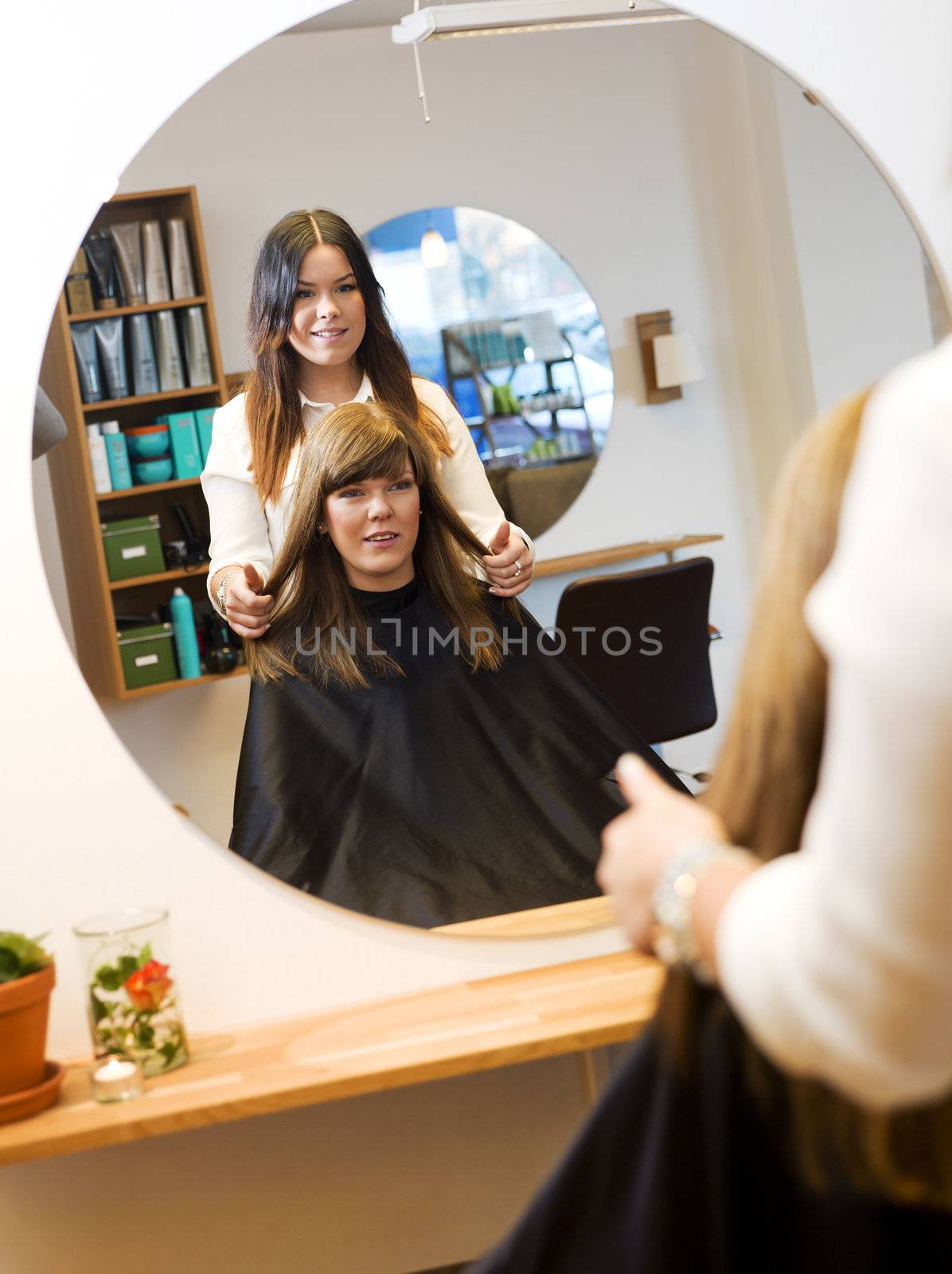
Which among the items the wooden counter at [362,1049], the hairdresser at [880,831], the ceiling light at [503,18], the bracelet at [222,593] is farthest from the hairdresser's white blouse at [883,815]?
the ceiling light at [503,18]

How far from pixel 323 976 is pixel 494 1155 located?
43cm

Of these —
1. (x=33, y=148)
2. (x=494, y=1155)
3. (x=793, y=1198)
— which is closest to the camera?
(x=793, y=1198)

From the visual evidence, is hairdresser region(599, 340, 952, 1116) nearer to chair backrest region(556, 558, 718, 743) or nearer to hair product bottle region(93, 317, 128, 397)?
chair backrest region(556, 558, 718, 743)

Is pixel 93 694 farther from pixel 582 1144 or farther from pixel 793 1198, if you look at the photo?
pixel 793 1198

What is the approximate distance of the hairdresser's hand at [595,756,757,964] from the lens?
86cm

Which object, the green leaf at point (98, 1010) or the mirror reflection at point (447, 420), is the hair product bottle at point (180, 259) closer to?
the mirror reflection at point (447, 420)

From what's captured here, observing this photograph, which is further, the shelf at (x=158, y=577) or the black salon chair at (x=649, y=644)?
the black salon chair at (x=649, y=644)

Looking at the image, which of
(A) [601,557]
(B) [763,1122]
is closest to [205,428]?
(A) [601,557]

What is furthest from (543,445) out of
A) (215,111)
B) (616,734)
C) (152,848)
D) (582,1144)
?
(582,1144)

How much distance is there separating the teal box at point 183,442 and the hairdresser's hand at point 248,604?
143 mm

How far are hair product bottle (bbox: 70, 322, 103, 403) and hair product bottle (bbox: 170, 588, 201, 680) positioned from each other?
0.88 ft

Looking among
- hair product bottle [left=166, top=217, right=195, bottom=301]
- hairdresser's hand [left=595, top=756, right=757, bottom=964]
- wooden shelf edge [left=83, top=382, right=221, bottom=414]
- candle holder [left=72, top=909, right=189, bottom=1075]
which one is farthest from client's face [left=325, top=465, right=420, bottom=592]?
hairdresser's hand [left=595, top=756, right=757, bottom=964]

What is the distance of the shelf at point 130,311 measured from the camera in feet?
5.34

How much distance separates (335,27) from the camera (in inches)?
67.5
